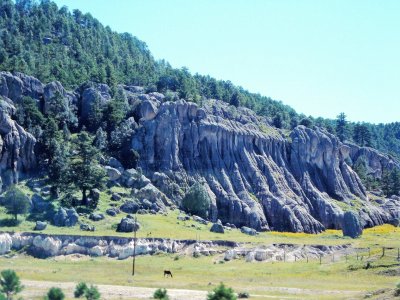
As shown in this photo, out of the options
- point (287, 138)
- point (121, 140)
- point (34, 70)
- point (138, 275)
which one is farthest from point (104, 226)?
point (287, 138)

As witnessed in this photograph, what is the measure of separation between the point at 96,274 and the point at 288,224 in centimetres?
7685

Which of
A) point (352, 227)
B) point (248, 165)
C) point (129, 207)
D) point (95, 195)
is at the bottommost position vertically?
point (352, 227)

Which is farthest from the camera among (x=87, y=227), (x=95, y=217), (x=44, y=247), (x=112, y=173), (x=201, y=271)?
(x=112, y=173)

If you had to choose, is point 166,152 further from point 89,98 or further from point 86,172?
A: point 86,172

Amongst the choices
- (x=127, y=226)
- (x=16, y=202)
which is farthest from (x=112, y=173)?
(x=16, y=202)

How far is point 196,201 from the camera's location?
134125 mm

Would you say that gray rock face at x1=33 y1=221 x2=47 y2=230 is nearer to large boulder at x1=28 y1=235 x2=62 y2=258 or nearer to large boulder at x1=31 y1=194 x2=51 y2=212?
large boulder at x1=28 y1=235 x2=62 y2=258

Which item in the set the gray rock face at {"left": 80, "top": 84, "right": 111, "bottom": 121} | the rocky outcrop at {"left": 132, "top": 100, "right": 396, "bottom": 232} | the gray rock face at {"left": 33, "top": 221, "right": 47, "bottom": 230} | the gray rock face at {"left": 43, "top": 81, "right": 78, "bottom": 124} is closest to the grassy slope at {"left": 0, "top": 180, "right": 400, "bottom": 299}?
the gray rock face at {"left": 33, "top": 221, "right": 47, "bottom": 230}

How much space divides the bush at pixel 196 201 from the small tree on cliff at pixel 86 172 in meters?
20.4

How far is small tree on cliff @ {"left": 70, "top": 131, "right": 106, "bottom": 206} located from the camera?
122 metres

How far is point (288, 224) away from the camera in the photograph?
150 m

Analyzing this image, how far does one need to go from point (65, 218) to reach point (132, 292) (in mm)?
48472

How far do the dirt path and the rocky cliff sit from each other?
64.6m

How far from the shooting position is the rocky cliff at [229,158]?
145 m
